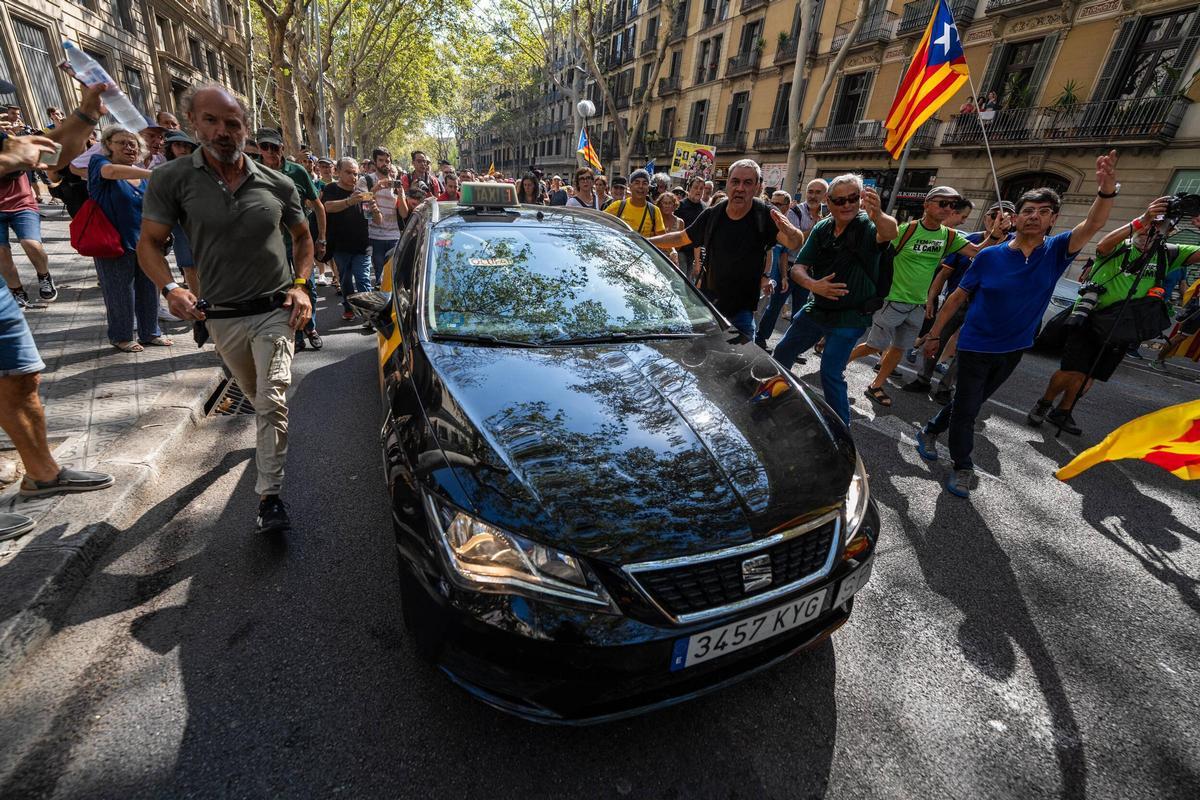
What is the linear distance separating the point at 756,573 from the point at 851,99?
2628cm

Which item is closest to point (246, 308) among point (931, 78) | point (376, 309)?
point (376, 309)

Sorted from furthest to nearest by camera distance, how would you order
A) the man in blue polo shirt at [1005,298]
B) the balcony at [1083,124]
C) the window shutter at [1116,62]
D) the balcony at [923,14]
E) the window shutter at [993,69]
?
the balcony at [923,14]
the window shutter at [993,69]
the window shutter at [1116,62]
the balcony at [1083,124]
the man in blue polo shirt at [1005,298]

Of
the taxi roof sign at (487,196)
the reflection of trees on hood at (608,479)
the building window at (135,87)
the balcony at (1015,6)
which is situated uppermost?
the balcony at (1015,6)

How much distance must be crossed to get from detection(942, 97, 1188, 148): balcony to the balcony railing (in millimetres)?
11292

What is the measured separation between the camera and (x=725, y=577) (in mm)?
1513

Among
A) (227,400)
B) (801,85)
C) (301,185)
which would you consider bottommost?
(227,400)

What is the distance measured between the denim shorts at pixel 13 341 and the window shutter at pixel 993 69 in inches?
913

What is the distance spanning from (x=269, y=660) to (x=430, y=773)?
79cm

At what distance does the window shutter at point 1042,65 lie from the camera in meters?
15.4

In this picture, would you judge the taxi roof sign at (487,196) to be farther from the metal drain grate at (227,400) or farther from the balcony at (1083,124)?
the balcony at (1083,124)

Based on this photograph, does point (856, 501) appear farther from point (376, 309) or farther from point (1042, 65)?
point (1042, 65)

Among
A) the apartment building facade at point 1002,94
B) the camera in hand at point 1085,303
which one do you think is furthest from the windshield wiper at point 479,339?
the apartment building facade at point 1002,94

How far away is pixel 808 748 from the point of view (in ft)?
5.75

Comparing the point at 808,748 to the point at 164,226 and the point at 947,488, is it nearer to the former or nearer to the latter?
the point at 947,488
